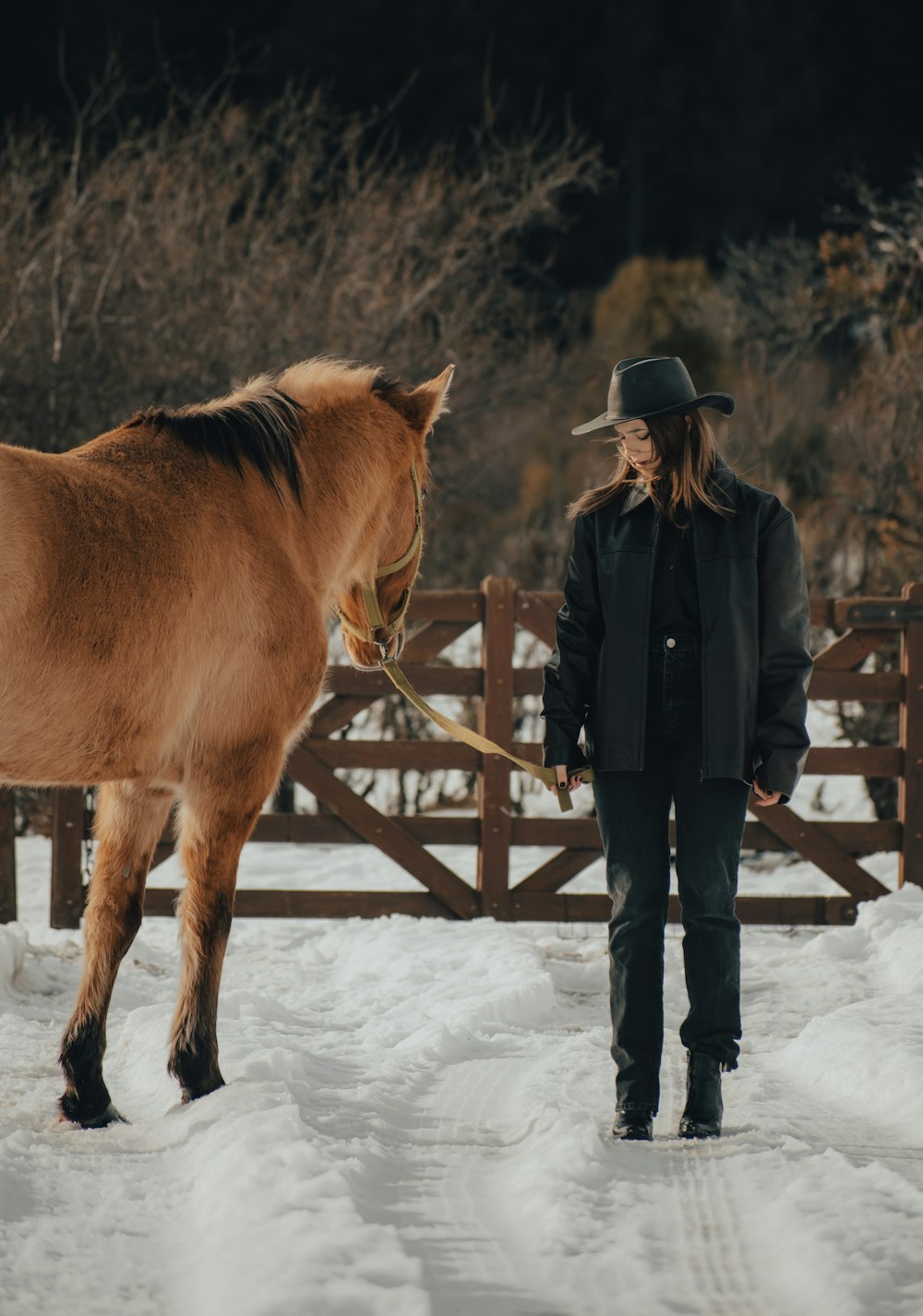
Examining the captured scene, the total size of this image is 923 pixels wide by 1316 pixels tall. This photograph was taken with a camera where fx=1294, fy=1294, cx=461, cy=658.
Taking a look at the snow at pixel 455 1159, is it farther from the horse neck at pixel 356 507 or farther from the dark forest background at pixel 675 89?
the dark forest background at pixel 675 89

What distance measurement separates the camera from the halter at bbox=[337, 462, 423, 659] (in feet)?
14.8

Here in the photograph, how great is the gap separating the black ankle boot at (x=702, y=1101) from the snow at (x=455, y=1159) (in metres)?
0.08

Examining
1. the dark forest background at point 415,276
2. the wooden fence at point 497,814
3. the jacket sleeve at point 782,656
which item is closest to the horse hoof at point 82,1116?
the jacket sleeve at point 782,656

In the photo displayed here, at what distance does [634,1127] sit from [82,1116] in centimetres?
148

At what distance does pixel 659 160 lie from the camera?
27.9 metres

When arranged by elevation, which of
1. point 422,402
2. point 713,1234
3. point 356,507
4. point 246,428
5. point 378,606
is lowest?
point 713,1234

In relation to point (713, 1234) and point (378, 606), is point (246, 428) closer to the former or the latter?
point (378, 606)

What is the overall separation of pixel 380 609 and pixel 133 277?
22.4ft

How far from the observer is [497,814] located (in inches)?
259

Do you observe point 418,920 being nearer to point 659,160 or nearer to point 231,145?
point 231,145

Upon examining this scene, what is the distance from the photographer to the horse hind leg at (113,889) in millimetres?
3676

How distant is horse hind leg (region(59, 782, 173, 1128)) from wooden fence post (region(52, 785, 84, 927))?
104 inches

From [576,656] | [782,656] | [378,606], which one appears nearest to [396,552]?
[378,606]

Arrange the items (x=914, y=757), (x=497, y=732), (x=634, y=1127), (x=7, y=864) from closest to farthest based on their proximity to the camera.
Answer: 1. (x=634, y=1127)
2. (x=7, y=864)
3. (x=497, y=732)
4. (x=914, y=757)
